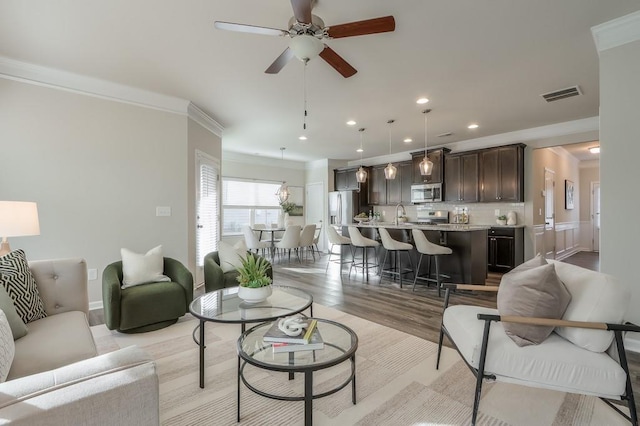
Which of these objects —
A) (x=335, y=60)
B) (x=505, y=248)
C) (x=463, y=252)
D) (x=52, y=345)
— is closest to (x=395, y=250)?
(x=463, y=252)

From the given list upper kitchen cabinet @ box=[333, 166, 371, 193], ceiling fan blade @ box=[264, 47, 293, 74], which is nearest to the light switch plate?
ceiling fan blade @ box=[264, 47, 293, 74]

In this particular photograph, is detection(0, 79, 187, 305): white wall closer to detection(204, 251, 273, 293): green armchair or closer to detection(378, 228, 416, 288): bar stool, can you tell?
detection(204, 251, 273, 293): green armchair

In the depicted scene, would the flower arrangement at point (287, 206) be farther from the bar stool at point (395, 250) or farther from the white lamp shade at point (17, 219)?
the white lamp shade at point (17, 219)

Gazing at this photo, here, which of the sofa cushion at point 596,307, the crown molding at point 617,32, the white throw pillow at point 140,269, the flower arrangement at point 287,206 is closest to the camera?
the sofa cushion at point 596,307

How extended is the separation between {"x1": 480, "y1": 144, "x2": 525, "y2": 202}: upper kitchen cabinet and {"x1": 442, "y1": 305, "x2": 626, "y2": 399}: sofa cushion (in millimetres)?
4773

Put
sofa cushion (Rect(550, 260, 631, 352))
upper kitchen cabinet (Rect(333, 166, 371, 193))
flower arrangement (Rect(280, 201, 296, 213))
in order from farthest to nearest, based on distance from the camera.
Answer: flower arrangement (Rect(280, 201, 296, 213)) → upper kitchen cabinet (Rect(333, 166, 371, 193)) → sofa cushion (Rect(550, 260, 631, 352))

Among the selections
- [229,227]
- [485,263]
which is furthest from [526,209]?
[229,227]

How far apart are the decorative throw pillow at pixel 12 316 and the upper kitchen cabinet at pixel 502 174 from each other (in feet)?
22.1

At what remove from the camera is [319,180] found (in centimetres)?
924

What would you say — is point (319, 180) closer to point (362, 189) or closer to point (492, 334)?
point (362, 189)

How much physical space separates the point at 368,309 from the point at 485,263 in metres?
2.19

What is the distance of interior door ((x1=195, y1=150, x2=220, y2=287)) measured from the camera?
485 cm

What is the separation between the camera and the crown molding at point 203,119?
4430mm

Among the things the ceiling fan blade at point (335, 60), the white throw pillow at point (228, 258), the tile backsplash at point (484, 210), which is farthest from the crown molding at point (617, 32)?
the white throw pillow at point (228, 258)
